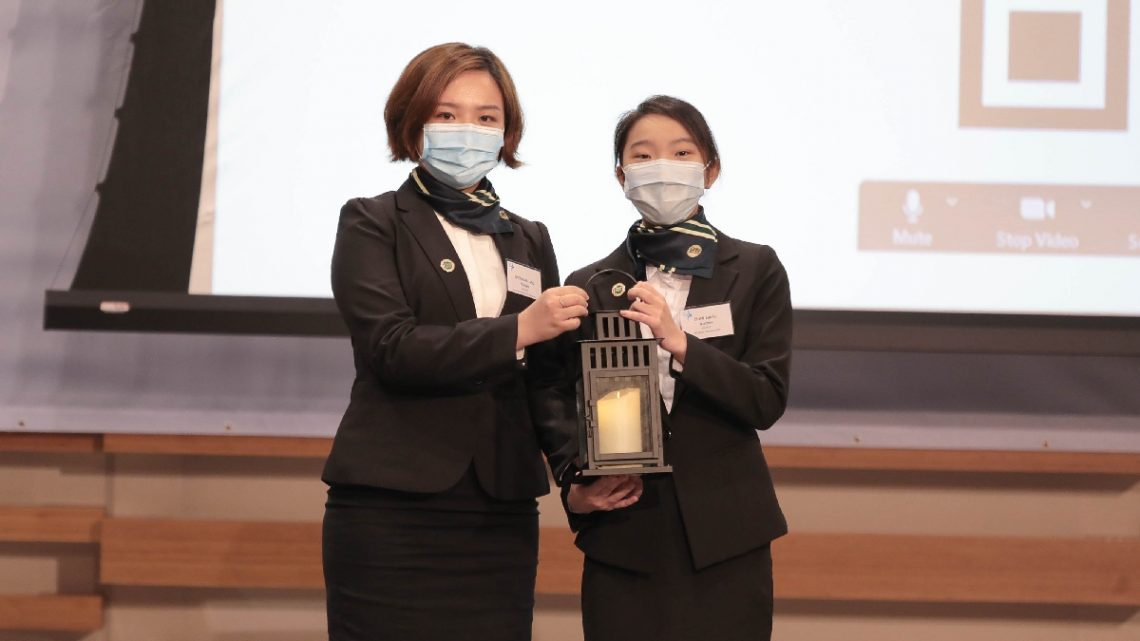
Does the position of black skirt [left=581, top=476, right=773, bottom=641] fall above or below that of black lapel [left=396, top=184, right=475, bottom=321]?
below

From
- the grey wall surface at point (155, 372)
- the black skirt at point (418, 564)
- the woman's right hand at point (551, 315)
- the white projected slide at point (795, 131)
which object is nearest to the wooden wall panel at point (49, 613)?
the grey wall surface at point (155, 372)

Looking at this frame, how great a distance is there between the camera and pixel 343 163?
2859mm

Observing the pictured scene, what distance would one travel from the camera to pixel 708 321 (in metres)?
1.65

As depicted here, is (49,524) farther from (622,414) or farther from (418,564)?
(622,414)

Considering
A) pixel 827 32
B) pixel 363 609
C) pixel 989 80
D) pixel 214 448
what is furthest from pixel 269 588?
pixel 989 80

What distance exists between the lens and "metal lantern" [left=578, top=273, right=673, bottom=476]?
148 cm

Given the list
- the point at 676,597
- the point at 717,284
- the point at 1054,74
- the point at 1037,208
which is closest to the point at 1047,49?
the point at 1054,74

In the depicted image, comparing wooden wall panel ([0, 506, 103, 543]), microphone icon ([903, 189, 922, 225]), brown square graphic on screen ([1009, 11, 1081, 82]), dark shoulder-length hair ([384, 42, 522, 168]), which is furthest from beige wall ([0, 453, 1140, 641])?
dark shoulder-length hair ([384, 42, 522, 168])

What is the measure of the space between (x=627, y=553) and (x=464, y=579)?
0.24 m

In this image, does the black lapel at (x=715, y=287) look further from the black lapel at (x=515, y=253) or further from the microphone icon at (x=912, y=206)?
the microphone icon at (x=912, y=206)

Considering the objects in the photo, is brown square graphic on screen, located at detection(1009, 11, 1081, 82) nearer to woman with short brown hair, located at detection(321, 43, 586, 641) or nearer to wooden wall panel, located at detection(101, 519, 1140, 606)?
wooden wall panel, located at detection(101, 519, 1140, 606)

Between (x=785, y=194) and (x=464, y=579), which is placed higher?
(x=785, y=194)

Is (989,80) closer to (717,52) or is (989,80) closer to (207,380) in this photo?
(717,52)

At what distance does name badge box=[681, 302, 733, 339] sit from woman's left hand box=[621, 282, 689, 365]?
0.10 metres
